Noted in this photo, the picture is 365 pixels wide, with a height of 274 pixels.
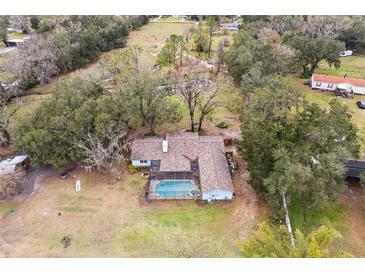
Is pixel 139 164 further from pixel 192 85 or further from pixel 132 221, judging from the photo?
pixel 192 85

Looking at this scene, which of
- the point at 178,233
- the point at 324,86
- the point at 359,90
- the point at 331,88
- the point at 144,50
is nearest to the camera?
the point at 178,233

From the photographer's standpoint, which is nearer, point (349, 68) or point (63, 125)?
point (63, 125)

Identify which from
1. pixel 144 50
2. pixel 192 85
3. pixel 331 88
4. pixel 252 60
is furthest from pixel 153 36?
pixel 331 88

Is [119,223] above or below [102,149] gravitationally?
below

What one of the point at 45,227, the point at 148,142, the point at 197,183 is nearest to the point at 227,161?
the point at 197,183

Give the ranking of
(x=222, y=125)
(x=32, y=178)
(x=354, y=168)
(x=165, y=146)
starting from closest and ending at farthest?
(x=354, y=168)
(x=32, y=178)
(x=165, y=146)
(x=222, y=125)

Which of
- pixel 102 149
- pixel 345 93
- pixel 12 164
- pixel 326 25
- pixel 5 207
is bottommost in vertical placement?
pixel 5 207
